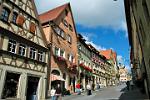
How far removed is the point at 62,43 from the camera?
2855cm

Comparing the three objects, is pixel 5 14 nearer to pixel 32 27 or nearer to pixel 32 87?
pixel 32 27

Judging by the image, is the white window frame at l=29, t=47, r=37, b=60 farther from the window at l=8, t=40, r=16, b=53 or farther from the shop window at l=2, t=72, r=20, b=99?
the shop window at l=2, t=72, r=20, b=99

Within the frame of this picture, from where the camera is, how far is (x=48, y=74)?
76.6ft

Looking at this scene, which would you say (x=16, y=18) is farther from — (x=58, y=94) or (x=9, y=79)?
(x=58, y=94)

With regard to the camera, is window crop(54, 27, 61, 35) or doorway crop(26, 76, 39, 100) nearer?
doorway crop(26, 76, 39, 100)

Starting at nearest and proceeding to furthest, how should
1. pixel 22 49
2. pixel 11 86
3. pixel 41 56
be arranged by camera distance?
1. pixel 11 86
2. pixel 22 49
3. pixel 41 56

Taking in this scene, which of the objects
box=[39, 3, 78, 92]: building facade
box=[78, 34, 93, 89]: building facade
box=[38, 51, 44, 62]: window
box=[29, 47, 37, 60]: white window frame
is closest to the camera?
box=[29, 47, 37, 60]: white window frame

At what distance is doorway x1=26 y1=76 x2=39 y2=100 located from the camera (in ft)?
66.7

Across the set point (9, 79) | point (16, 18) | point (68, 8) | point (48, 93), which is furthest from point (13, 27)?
point (68, 8)

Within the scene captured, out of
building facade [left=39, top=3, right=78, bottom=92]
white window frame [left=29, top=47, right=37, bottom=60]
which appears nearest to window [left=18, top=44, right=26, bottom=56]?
white window frame [left=29, top=47, right=37, bottom=60]

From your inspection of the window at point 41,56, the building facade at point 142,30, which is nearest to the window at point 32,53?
the window at point 41,56

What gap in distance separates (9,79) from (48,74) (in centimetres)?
650

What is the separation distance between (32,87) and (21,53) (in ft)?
13.8

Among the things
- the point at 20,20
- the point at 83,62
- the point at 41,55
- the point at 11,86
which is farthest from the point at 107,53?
the point at 11,86
